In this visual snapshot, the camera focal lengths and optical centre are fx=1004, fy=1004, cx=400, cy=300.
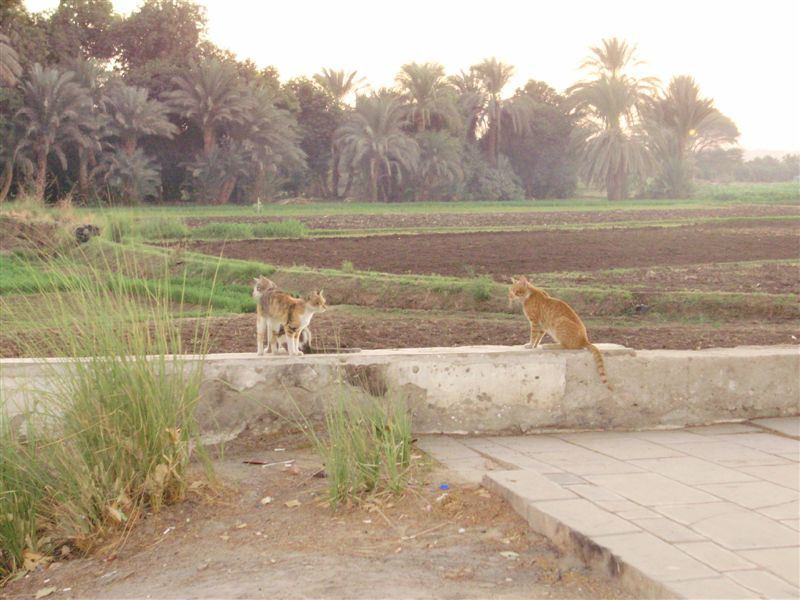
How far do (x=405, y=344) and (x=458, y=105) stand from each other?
182 feet

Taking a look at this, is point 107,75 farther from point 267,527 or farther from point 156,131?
point 267,527

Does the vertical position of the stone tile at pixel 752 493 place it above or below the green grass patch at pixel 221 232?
above

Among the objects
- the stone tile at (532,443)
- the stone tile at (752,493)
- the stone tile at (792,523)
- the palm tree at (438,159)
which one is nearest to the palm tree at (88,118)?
the palm tree at (438,159)

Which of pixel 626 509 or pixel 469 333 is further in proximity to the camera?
pixel 469 333

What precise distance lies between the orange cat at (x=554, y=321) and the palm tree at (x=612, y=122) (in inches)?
2236

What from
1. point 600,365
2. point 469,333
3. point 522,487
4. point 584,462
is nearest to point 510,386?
point 600,365

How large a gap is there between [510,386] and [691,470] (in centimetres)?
135

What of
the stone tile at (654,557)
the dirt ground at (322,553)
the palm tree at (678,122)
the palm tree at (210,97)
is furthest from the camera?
the palm tree at (678,122)

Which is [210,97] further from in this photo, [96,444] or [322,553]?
Answer: [322,553]

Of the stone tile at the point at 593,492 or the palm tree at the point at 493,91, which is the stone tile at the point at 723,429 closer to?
the stone tile at the point at 593,492

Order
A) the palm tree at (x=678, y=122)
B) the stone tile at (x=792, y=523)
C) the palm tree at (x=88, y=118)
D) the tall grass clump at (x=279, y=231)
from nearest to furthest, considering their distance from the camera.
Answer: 1. the stone tile at (x=792, y=523)
2. the tall grass clump at (x=279, y=231)
3. the palm tree at (x=88, y=118)
4. the palm tree at (x=678, y=122)

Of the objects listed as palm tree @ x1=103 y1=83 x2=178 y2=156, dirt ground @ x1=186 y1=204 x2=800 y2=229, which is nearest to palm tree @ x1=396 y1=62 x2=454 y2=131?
palm tree @ x1=103 y1=83 x2=178 y2=156

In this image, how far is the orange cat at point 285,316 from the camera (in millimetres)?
6660

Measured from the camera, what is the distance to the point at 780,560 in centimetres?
387
